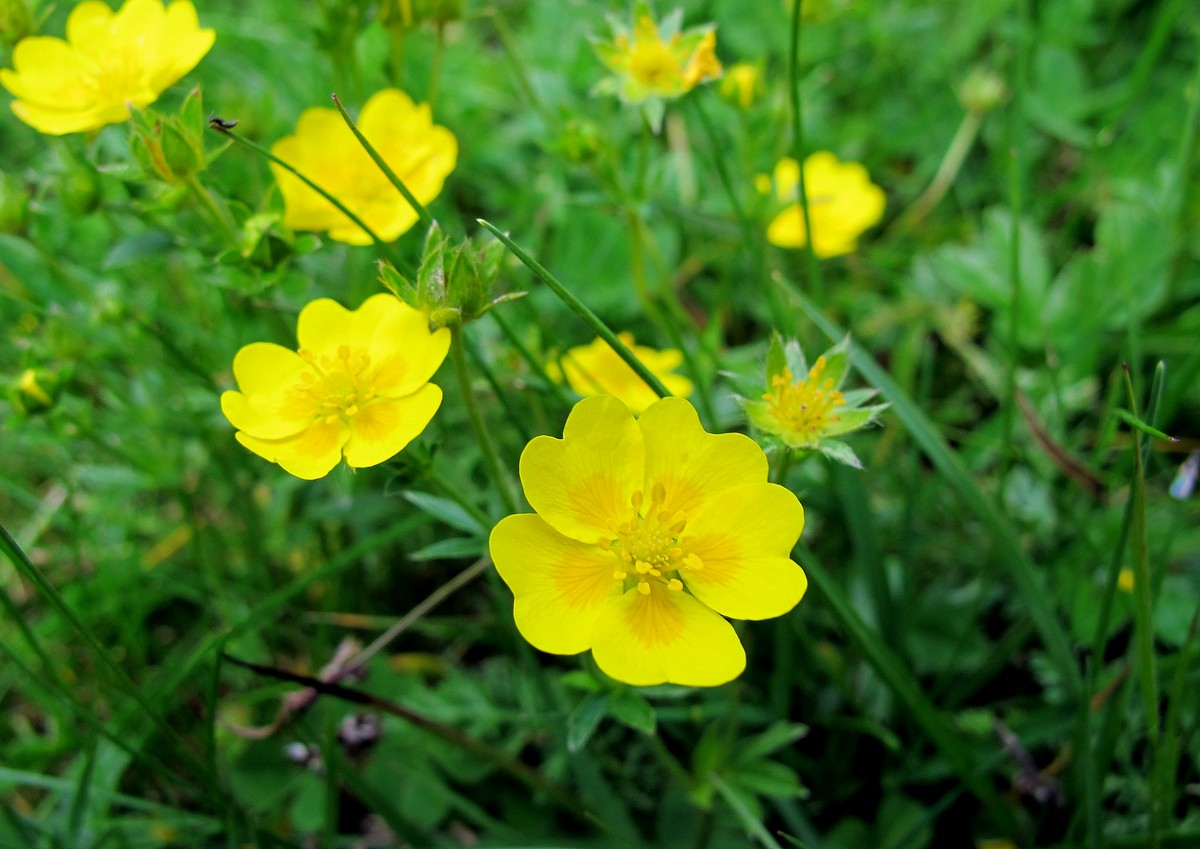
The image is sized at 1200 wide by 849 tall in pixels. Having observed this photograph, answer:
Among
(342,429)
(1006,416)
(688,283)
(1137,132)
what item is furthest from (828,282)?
(342,429)

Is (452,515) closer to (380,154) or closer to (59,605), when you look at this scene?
(59,605)

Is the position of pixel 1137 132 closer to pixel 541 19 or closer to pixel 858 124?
pixel 858 124

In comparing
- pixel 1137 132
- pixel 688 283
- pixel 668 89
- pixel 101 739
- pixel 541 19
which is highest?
pixel 668 89

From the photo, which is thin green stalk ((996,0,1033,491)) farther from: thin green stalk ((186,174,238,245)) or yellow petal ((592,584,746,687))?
thin green stalk ((186,174,238,245))

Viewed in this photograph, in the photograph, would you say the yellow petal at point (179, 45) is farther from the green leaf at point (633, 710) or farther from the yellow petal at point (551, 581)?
the green leaf at point (633, 710)

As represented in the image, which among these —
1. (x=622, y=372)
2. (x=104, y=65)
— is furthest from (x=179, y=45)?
(x=622, y=372)

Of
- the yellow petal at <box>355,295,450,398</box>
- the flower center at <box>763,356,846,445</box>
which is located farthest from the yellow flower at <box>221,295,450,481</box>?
the flower center at <box>763,356,846,445</box>
